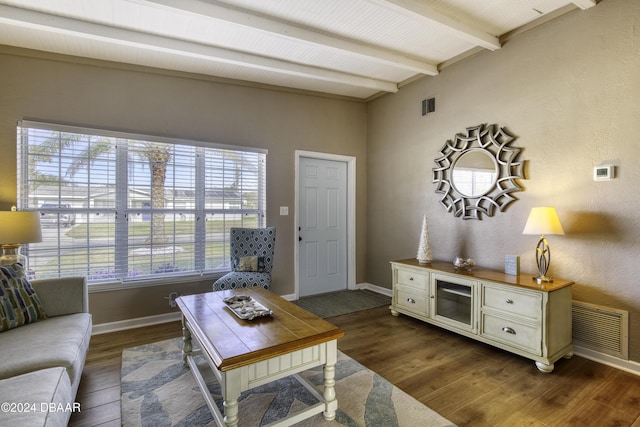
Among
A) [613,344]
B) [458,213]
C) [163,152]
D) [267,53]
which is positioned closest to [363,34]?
[267,53]

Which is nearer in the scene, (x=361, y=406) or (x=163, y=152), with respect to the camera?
(x=361, y=406)

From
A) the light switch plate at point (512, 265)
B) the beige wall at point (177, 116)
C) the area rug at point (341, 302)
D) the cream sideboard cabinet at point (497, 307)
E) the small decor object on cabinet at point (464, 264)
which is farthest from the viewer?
the area rug at point (341, 302)

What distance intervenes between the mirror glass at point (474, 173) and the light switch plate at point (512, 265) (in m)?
0.75

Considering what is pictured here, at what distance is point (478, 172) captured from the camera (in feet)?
11.0

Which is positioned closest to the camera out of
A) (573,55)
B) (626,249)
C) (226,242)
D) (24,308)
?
(24,308)

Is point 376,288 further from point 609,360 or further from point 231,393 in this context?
point 231,393

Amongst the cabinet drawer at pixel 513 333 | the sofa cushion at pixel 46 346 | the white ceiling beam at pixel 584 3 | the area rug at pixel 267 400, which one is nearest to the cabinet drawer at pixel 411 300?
the cabinet drawer at pixel 513 333

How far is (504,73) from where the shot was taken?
313 centimetres

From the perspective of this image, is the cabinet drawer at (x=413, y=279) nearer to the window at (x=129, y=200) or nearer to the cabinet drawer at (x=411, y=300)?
the cabinet drawer at (x=411, y=300)

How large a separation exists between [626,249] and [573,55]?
1.65 metres

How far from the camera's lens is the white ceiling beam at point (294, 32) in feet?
7.92

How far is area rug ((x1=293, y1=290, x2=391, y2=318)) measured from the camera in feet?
12.7

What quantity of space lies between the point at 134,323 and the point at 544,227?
4.01 meters

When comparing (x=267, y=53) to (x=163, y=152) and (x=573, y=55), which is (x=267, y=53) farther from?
(x=573, y=55)
